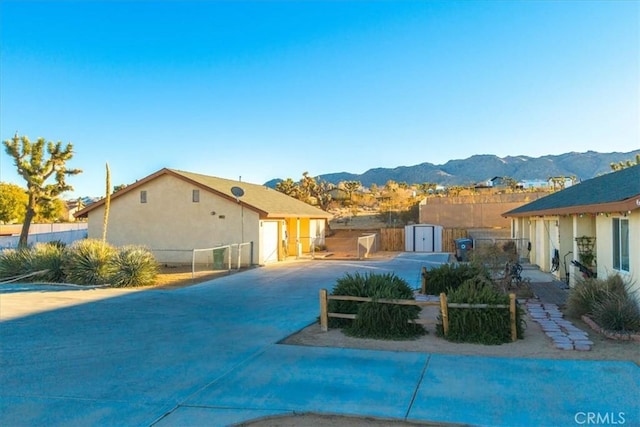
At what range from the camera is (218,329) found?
948 cm

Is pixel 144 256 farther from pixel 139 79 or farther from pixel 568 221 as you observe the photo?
pixel 568 221

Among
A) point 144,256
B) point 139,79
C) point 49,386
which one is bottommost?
point 49,386

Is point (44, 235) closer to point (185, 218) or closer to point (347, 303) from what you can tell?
point (185, 218)

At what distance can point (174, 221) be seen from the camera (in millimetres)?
24172

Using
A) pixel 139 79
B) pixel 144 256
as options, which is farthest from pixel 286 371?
pixel 139 79

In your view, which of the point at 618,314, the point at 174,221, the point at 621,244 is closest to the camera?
the point at 618,314

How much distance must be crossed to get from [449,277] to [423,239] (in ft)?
67.5

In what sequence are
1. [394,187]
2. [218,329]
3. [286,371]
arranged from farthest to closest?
[394,187]
[218,329]
[286,371]

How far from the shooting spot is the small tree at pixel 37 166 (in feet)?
84.0

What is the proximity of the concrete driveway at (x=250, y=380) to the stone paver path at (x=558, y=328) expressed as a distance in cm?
99

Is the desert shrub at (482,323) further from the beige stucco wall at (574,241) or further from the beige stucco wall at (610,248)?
the beige stucco wall at (574,241)

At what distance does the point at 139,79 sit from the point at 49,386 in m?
18.7

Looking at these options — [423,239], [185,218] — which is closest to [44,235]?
[185,218]

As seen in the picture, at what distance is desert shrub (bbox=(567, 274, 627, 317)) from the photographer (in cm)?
943
